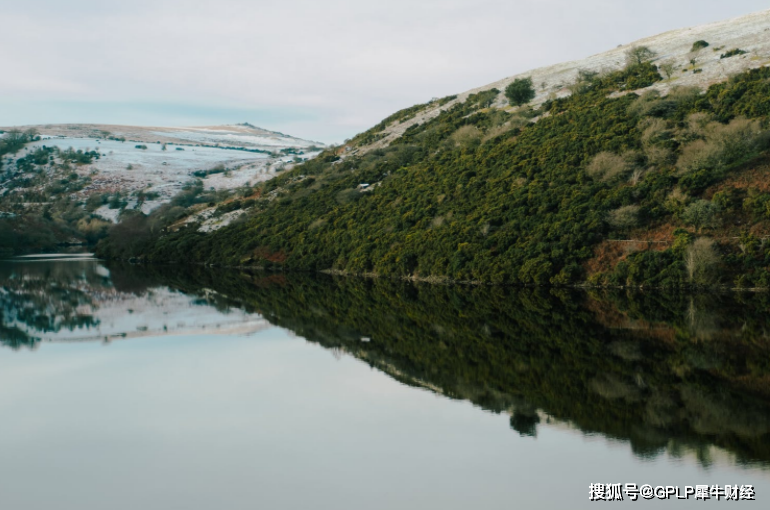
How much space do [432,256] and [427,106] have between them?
46046 millimetres

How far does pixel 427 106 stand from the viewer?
83.8 meters

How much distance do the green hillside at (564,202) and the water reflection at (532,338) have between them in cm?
282

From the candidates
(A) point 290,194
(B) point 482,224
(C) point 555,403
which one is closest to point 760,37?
(B) point 482,224

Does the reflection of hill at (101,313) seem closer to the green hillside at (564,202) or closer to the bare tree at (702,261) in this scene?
the green hillside at (564,202)

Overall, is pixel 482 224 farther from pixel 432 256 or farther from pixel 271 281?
pixel 271 281

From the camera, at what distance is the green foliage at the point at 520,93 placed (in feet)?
210

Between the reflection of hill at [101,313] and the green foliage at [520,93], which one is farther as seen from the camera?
the green foliage at [520,93]

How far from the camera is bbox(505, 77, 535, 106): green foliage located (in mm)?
64125

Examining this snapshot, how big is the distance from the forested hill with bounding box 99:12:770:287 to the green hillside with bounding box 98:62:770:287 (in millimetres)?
92

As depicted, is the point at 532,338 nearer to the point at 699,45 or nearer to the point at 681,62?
the point at 681,62

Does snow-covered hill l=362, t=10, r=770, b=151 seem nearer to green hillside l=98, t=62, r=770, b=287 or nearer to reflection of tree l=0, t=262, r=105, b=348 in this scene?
green hillside l=98, t=62, r=770, b=287

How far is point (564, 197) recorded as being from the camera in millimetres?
39219

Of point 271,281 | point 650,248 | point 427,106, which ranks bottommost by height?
point 271,281

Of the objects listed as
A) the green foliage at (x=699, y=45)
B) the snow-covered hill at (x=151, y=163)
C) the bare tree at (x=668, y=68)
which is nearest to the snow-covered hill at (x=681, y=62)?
the bare tree at (x=668, y=68)
